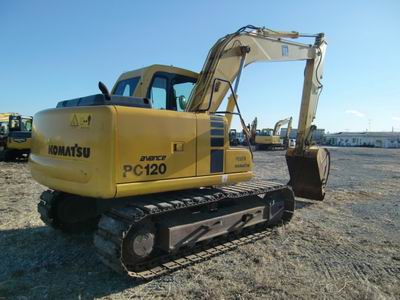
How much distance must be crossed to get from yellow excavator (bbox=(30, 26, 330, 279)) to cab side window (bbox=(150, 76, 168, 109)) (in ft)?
0.05

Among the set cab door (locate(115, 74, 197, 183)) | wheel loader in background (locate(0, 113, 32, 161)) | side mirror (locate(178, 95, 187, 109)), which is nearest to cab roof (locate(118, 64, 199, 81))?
side mirror (locate(178, 95, 187, 109))

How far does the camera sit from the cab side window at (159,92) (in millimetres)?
5754

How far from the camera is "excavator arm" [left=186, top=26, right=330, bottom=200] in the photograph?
609 cm

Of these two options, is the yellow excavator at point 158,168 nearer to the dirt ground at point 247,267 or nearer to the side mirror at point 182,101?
the side mirror at point 182,101

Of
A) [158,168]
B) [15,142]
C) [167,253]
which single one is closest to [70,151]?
[158,168]

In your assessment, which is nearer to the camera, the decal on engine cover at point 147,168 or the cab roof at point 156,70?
the decal on engine cover at point 147,168

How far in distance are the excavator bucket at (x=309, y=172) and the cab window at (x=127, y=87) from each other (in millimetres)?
4997

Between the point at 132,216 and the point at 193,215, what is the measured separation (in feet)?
4.44

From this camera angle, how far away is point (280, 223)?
715 centimetres

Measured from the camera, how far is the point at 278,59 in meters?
7.90

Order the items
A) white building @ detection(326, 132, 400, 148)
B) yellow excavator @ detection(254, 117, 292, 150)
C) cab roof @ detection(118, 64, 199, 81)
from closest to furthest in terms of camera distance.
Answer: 1. cab roof @ detection(118, 64, 199, 81)
2. yellow excavator @ detection(254, 117, 292, 150)
3. white building @ detection(326, 132, 400, 148)

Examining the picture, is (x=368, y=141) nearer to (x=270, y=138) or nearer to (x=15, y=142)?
(x=270, y=138)

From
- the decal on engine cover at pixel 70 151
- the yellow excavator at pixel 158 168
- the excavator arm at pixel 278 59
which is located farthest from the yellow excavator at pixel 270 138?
the decal on engine cover at pixel 70 151

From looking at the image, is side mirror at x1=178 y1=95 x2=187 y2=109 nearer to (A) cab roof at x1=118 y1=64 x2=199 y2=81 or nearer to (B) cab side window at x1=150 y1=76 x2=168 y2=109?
(B) cab side window at x1=150 y1=76 x2=168 y2=109
